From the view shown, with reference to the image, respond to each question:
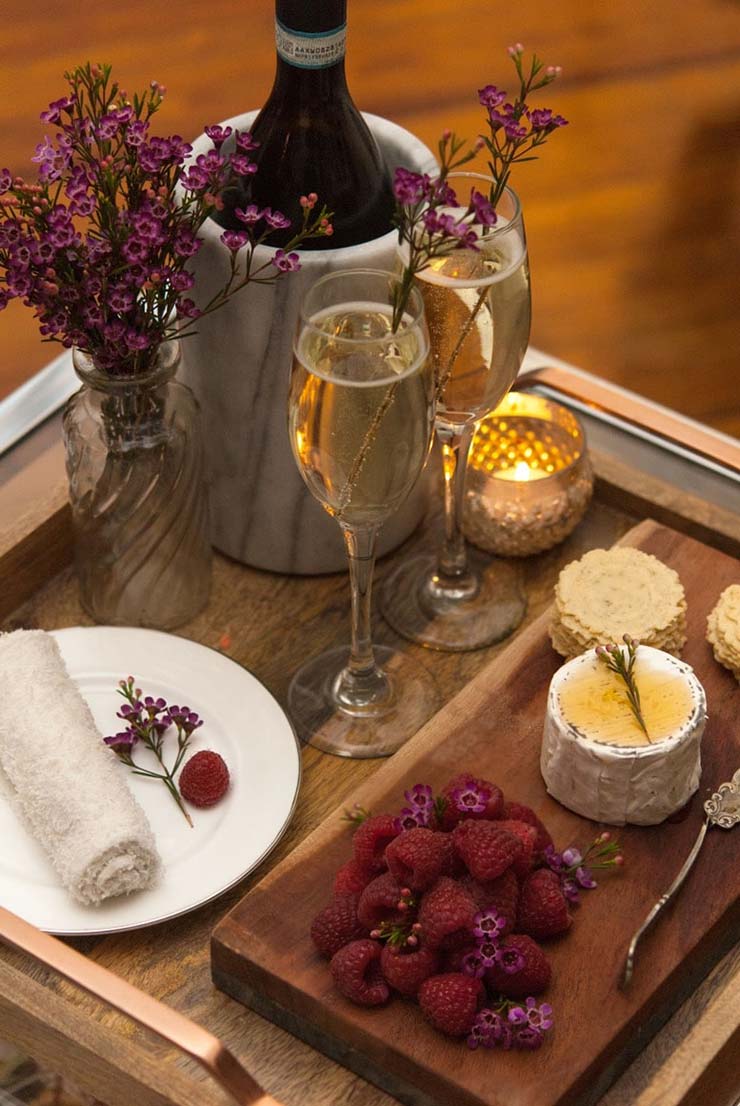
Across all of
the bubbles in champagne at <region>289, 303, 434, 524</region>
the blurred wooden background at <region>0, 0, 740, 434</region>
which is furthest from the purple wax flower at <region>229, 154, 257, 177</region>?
the blurred wooden background at <region>0, 0, 740, 434</region>

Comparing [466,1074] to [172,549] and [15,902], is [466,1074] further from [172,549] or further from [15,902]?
[172,549]

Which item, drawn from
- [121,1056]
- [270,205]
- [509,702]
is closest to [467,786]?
[509,702]

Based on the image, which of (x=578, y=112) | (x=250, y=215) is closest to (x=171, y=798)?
(x=250, y=215)

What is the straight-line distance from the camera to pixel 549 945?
3.04 ft

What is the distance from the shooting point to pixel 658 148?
1.87m

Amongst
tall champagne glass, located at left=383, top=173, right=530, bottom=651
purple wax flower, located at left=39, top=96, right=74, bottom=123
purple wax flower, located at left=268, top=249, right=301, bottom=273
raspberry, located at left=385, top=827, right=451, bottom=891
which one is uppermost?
purple wax flower, located at left=39, top=96, right=74, bottom=123

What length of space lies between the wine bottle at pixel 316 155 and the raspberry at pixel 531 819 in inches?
15.1

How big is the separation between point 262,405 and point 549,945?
1.34 ft

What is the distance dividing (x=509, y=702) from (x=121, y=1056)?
335 millimetres

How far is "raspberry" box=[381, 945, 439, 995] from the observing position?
2.87 ft

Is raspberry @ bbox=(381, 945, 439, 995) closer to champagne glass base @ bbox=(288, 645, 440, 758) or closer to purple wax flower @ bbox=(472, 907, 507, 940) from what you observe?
purple wax flower @ bbox=(472, 907, 507, 940)

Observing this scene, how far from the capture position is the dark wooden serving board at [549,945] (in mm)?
876

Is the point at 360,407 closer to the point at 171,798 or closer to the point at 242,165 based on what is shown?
the point at 242,165

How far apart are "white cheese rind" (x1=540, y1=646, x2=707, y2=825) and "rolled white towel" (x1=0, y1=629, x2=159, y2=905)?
9.7 inches
